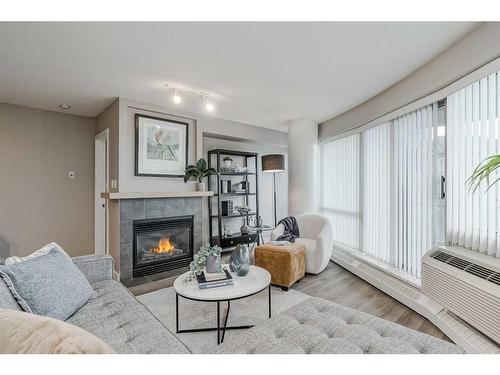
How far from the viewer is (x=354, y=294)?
260 cm

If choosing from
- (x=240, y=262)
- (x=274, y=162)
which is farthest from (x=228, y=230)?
(x=240, y=262)

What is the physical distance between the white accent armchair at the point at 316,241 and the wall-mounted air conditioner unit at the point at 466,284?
118 cm

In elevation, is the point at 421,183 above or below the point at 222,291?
above

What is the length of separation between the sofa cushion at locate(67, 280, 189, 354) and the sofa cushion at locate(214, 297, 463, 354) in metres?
0.31

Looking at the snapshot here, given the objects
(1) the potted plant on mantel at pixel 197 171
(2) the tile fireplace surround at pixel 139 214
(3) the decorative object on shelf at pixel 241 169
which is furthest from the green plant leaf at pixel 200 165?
(3) the decorative object on shelf at pixel 241 169

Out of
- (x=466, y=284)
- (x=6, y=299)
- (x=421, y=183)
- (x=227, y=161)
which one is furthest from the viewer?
(x=227, y=161)

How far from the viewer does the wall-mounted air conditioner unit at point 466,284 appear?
58.6 inches

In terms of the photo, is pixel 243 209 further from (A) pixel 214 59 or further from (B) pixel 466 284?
(B) pixel 466 284

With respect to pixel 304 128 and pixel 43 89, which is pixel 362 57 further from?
pixel 43 89

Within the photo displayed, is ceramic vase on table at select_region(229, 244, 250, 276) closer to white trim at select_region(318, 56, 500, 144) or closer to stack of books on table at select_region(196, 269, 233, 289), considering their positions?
stack of books on table at select_region(196, 269, 233, 289)

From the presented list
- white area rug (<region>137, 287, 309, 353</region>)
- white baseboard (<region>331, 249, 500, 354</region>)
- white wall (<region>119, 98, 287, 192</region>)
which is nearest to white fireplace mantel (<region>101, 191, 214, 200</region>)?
white wall (<region>119, 98, 287, 192</region>)

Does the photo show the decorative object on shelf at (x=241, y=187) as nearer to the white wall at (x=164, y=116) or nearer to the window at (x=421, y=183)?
the white wall at (x=164, y=116)

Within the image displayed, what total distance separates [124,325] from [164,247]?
214cm

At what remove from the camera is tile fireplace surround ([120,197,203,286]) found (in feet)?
9.70
